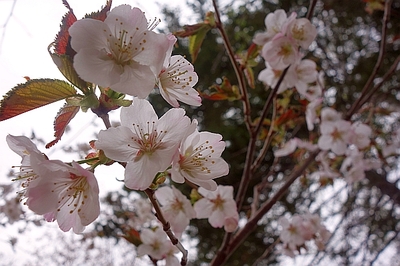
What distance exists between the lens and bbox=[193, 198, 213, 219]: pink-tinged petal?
3.37 feet

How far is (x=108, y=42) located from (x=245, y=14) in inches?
104

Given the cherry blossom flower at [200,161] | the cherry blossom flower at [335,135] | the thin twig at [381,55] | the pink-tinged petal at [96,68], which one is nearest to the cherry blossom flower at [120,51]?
the pink-tinged petal at [96,68]

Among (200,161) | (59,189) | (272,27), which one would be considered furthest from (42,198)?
(272,27)

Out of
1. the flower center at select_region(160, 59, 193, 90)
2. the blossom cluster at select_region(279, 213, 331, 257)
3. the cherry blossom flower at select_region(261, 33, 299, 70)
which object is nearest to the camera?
the flower center at select_region(160, 59, 193, 90)

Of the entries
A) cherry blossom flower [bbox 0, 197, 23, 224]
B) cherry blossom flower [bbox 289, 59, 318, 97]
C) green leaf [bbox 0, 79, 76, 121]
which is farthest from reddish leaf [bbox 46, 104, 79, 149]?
cherry blossom flower [bbox 0, 197, 23, 224]

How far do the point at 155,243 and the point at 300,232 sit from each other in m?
0.74

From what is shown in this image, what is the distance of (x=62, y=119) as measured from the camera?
53cm

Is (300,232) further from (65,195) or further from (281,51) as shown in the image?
(65,195)

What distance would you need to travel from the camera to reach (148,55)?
50cm

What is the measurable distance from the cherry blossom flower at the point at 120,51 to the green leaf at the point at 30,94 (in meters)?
0.06

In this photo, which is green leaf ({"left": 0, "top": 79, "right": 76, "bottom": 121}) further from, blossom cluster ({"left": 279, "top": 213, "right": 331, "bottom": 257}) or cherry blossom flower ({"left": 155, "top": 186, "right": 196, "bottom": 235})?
blossom cluster ({"left": 279, "top": 213, "right": 331, "bottom": 257})

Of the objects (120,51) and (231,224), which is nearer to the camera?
(120,51)

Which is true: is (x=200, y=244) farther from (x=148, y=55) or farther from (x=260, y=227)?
(x=148, y=55)

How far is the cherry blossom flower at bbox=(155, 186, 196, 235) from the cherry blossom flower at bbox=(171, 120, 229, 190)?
380 millimetres
